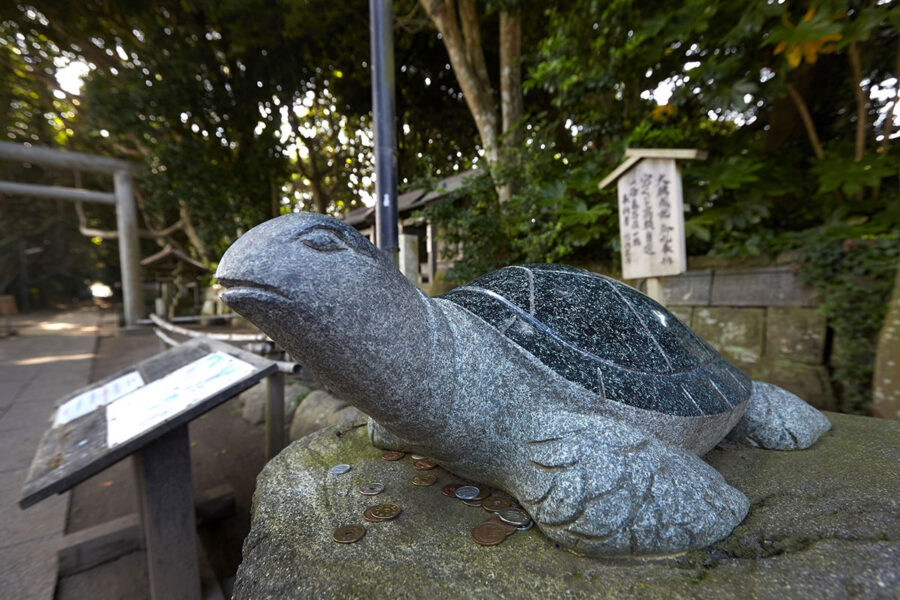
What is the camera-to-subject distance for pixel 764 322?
11.2 feet

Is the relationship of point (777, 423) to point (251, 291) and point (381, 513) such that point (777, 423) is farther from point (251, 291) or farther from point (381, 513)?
point (251, 291)

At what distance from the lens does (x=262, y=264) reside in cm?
104

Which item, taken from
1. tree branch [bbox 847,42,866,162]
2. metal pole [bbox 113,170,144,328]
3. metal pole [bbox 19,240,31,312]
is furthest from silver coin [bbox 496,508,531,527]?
metal pole [bbox 19,240,31,312]

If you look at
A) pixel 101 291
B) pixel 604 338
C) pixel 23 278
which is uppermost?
pixel 23 278

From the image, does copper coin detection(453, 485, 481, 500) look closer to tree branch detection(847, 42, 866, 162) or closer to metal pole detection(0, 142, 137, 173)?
tree branch detection(847, 42, 866, 162)

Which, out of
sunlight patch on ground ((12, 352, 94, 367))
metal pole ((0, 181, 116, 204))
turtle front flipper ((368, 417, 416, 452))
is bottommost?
sunlight patch on ground ((12, 352, 94, 367))

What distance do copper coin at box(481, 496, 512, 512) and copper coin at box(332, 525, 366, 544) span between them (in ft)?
1.41

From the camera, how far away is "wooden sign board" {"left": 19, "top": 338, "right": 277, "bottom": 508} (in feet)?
5.00

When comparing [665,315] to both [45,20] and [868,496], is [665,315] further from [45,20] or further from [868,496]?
[45,20]

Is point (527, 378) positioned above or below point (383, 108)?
below

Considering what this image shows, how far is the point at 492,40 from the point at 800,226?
6.74 meters

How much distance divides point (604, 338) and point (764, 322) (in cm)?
288

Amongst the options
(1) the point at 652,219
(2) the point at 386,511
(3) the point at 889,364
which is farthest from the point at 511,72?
(2) the point at 386,511

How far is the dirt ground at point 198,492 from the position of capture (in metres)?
2.24
